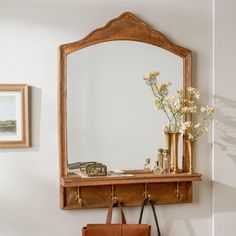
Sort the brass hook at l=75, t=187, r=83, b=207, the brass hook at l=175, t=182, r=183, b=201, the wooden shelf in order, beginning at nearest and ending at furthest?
the wooden shelf
the brass hook at l=75, t=187, r=83, b=207
the brass hook at l=175, t=182, r=183, b=201

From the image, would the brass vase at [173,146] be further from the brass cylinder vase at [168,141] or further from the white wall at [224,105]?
the white wall at [224,105]

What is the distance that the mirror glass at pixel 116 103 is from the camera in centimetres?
274

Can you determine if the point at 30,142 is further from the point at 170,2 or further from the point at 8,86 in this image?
the point at 170,2

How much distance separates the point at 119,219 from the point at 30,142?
650 millimetres

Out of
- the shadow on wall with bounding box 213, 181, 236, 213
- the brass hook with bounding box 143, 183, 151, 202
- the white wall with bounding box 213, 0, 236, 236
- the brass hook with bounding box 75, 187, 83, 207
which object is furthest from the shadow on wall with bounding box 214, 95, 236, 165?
the brass hook with bounding box 75, 187, 83, 207

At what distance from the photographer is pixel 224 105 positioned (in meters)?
2.93

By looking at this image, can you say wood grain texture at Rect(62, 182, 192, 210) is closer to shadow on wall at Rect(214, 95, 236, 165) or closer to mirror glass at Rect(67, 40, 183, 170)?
mirror glass at Rect(67, 40, 183, 170)

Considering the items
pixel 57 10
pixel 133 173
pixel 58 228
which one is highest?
pixel 57 10

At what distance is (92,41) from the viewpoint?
274 centimetres

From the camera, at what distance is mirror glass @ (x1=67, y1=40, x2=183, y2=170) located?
9.00 feet

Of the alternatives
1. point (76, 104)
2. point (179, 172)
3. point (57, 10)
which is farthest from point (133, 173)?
point (57, 10)

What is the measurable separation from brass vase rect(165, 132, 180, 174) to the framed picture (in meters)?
0.76

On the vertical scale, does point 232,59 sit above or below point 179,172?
above

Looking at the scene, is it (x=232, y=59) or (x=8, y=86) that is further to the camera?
(x=232, y=59)
